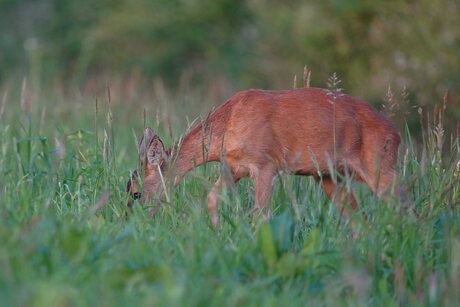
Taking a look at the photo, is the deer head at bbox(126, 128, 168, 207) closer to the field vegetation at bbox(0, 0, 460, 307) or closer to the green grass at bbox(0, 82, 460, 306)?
the field vegetation at bbox(0, 0, 460, 307)

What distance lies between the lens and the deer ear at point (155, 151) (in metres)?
6.60

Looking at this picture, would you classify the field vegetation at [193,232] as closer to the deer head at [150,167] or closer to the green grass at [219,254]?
the green grass at [219,254]

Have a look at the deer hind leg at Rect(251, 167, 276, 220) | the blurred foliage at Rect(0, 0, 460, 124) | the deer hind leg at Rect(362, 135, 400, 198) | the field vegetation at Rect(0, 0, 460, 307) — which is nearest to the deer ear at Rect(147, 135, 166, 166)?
the field vegetation at Rect(0, 0, 460, 307)

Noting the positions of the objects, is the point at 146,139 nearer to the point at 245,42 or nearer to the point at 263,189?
the point at 263,189

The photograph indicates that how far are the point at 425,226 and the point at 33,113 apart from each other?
22.2 feet

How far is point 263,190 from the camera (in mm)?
6539

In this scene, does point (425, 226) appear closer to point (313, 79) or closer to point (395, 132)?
point (395, 132)

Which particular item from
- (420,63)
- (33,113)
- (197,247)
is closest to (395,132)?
(197,247)

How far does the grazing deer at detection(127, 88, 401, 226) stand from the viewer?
22.3 ft

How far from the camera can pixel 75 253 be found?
13.8 feet

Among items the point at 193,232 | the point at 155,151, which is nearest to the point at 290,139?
the point at 155,151

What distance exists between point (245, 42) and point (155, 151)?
57.8ft

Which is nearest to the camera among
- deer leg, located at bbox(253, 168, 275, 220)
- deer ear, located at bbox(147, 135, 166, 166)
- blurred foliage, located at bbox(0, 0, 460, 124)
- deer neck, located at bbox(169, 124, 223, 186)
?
deer leg, located at bbox(253, 168, 275, 220)

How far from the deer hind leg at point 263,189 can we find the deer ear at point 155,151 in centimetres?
71
